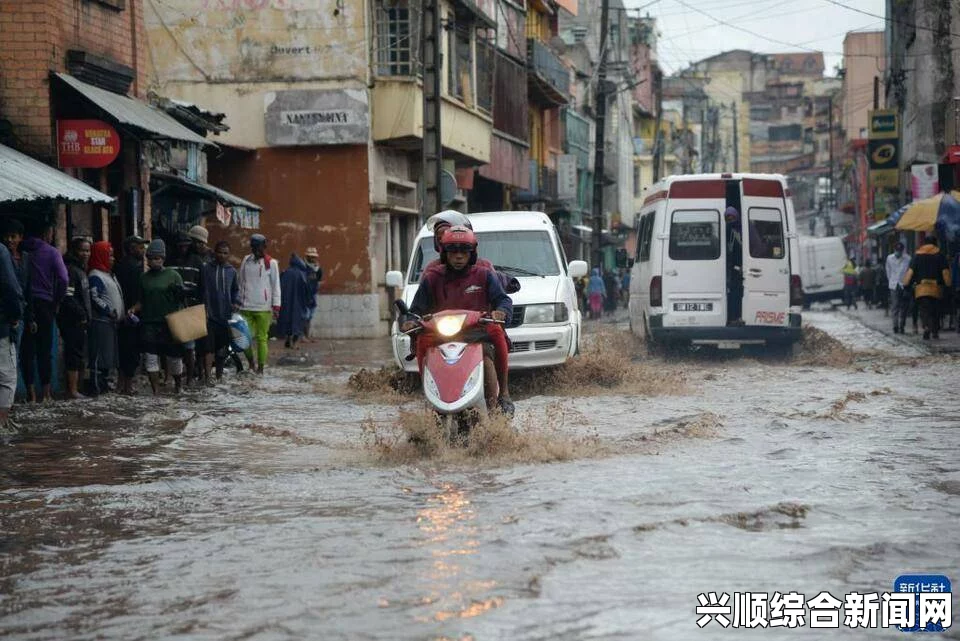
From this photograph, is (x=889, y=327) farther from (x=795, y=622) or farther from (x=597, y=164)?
(x=795, y=622)

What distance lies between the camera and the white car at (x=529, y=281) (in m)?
16.2

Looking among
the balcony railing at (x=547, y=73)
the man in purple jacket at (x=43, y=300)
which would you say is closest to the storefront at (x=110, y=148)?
the man in purple jacket at (x=43, y=300)

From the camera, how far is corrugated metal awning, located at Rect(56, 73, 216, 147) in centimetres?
1816

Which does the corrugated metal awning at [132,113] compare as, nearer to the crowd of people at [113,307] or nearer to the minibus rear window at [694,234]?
the crowd of people at [113,307]

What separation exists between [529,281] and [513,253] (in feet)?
2.22

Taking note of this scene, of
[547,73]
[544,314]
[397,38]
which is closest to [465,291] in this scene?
[544,314]

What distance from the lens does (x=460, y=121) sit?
120 feet

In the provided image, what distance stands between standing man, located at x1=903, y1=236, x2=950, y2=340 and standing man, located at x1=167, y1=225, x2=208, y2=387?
12.1m

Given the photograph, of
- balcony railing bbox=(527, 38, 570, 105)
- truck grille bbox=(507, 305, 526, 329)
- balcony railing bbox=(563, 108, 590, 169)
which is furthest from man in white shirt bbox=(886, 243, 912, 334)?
balcony railing bbox=(563, 108, 590, 169)

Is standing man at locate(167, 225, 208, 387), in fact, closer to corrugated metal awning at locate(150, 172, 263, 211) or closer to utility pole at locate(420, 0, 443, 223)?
corrugated metal awning at locate(150, 172, 263, 211)

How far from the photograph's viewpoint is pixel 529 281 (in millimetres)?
16875

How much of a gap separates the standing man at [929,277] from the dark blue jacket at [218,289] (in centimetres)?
1169

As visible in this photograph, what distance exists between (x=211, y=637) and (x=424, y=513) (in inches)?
110

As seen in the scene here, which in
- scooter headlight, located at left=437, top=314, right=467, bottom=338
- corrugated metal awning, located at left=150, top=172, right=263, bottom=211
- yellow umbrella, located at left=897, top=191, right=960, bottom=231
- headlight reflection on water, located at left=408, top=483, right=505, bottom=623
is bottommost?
headlight reflection on water, located at left=408, top=483, right=505, bottom=623
